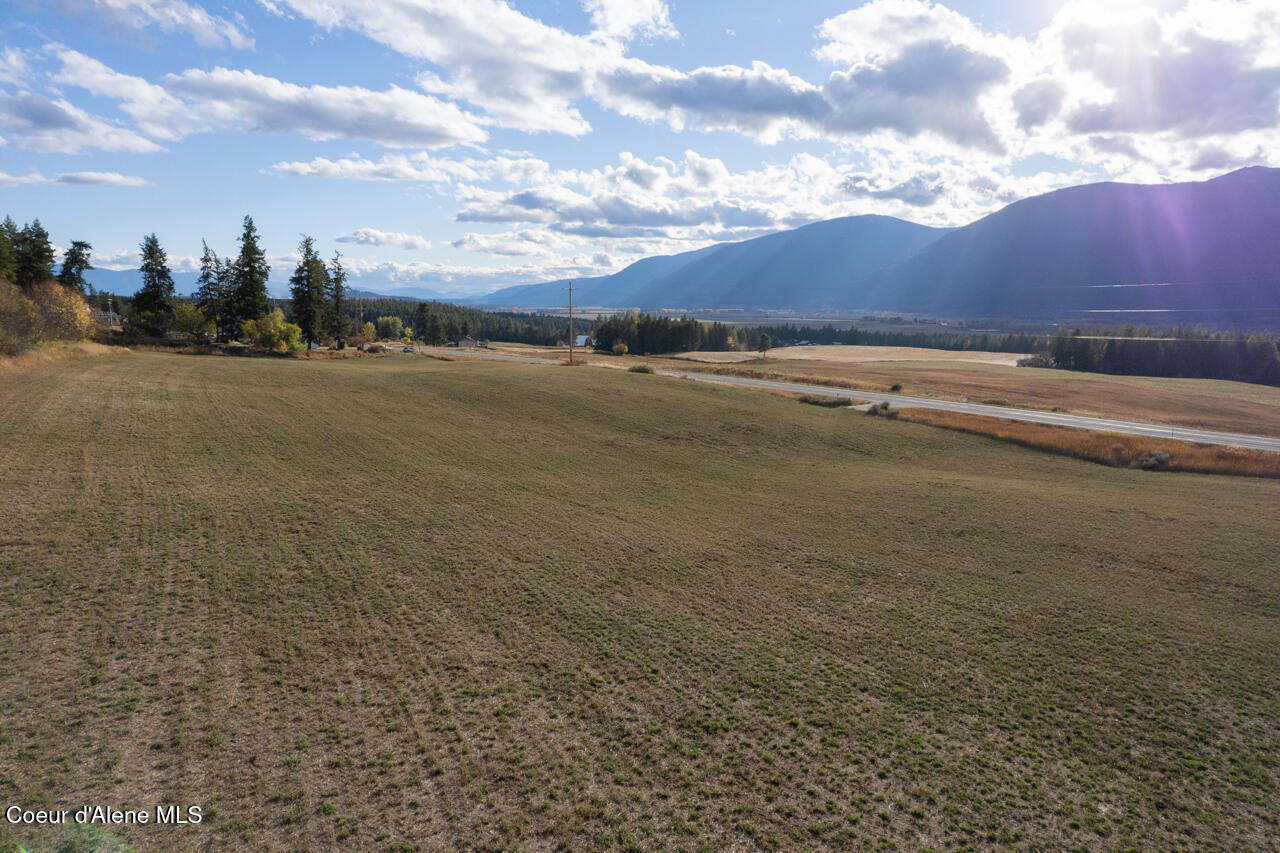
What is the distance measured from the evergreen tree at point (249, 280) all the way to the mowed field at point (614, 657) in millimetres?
54163

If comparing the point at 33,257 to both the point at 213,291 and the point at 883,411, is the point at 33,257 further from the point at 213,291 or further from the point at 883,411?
the point at 883,411

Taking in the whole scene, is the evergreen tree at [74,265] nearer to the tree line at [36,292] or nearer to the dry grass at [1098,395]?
the tree line at [36,292]

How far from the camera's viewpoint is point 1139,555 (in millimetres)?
19031

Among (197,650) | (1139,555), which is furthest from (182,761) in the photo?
(1139,555)

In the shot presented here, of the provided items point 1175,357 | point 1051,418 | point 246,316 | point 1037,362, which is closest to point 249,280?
point 246,316

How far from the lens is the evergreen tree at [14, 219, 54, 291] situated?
229 ft

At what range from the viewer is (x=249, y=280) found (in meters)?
74.9

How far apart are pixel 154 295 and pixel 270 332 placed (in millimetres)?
17031

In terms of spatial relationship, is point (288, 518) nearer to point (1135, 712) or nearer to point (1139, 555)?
point (1135, 712)

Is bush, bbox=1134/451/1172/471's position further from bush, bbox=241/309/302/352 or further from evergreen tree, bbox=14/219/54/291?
evergreen tree, bbox=14/219/54/291

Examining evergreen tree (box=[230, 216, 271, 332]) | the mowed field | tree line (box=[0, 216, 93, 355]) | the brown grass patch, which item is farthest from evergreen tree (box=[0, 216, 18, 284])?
the brown grass patch

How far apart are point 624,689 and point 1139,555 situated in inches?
705

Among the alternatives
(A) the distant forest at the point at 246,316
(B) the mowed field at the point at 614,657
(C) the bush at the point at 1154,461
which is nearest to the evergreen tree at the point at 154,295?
(A) the distant forest at the point at 246,316

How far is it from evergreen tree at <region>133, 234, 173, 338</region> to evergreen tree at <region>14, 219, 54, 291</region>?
9141mm
